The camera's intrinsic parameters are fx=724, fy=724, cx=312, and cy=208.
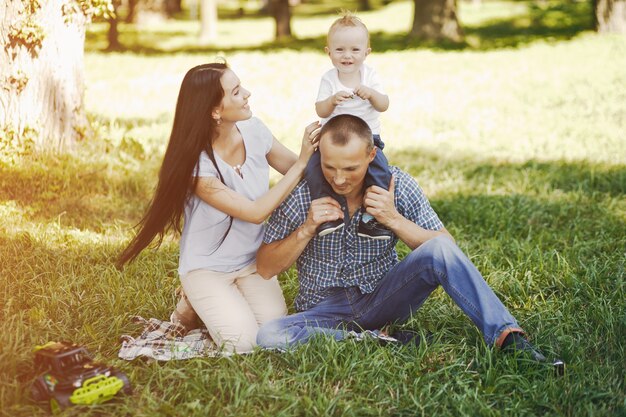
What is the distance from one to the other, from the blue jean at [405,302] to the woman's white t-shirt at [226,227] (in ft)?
1.61

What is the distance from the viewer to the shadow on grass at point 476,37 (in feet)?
61.0

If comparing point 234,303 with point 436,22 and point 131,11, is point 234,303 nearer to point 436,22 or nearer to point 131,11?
point 436,22

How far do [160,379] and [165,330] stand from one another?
66cm

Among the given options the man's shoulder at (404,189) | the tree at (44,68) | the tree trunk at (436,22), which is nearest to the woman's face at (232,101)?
the man's shoulder at (404,189)

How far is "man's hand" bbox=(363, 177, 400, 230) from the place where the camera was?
3725 mm

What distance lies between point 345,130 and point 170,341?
4.95 feet

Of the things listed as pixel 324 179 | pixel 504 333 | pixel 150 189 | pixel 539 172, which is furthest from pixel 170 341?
pixel 539 172

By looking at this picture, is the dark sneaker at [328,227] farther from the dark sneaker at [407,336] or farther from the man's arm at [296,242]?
the dark sneaker at [407,336]

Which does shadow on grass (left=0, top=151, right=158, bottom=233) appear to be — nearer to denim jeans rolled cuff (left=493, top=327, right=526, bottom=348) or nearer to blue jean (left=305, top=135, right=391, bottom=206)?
blue jean (left=305, top=135, right=391, bottom=206)

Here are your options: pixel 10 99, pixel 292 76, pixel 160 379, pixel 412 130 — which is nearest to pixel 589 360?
pixel 160 379

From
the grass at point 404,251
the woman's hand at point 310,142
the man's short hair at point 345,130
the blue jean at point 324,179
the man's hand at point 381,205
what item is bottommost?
the grass at point 404,251

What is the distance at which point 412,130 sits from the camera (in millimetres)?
9562

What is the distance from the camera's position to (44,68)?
6.59 m

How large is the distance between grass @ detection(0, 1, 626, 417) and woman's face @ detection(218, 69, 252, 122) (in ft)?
4.24
